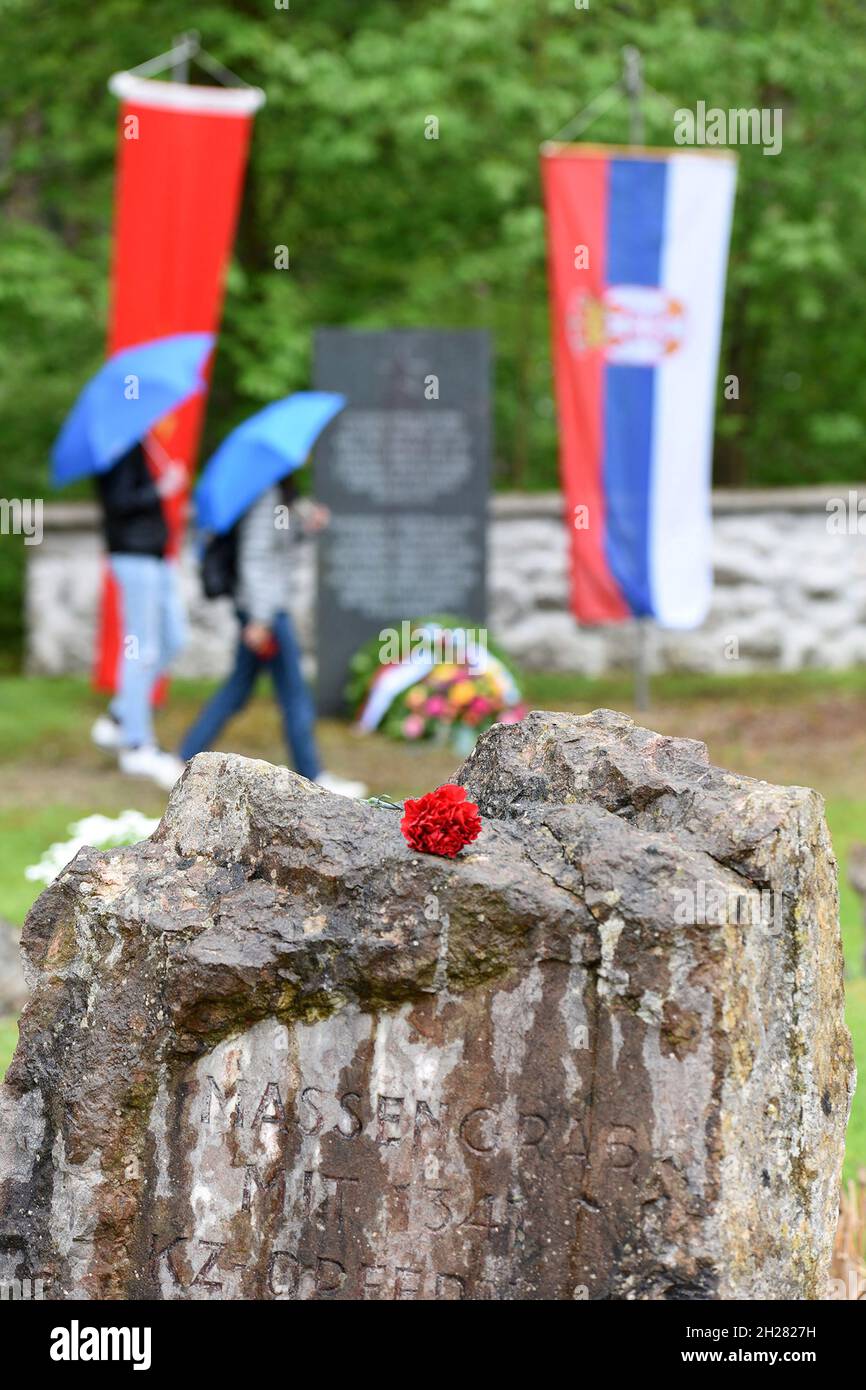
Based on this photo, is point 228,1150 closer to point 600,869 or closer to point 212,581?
point 600,869

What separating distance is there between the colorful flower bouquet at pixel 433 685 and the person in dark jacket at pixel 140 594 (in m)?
1.70

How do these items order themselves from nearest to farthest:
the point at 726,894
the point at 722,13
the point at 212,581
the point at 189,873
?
the point at 726,894 < the point at 189,873 < the point at 212,581 < the point at 722,13

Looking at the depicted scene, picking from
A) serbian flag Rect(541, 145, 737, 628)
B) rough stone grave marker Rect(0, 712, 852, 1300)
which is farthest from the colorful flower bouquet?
rough stone grave marker Rect(0, 712, 852, 1300)

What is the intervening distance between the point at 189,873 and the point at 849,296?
521 inches

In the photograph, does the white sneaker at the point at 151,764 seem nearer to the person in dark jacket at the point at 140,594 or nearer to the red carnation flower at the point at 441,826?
the person in dark jacket at the point at 140,594

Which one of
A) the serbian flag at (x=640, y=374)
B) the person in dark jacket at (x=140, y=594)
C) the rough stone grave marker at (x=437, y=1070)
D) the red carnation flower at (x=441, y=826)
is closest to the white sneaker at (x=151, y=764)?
the person in dark jacket at (x=140, y=594)

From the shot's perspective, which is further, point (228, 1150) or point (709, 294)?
point (709, 294)

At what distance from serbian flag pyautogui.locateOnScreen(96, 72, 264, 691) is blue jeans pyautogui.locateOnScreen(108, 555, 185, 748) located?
0.86 m

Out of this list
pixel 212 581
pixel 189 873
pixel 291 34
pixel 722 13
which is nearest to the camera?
pixel 189 873

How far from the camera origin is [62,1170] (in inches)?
120

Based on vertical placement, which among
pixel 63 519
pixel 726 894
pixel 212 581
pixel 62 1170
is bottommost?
pixel 62 1170

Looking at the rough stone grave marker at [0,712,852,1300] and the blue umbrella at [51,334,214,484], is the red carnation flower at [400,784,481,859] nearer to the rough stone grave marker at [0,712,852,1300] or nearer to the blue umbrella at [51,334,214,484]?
the rough stone grave marker at [0,712,852,1300]

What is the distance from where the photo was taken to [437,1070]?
2.99m

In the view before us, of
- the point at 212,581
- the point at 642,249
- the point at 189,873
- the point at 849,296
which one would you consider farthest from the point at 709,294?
the point at 189,873
